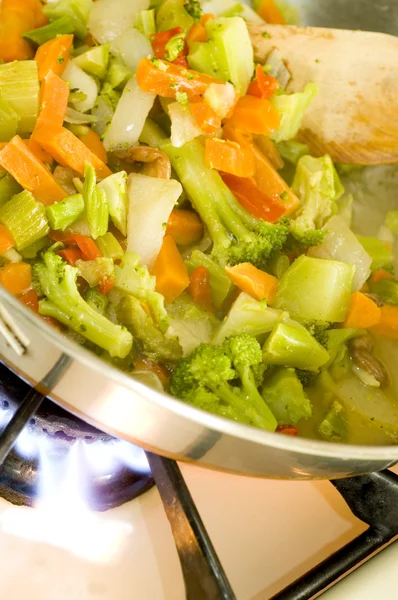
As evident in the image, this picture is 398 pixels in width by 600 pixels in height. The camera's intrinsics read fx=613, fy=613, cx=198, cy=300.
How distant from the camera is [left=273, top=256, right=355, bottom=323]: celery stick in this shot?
1495 mm

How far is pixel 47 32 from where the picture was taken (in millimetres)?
1604

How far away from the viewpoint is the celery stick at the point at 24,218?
1.32 meters

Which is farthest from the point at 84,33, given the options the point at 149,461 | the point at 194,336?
the point at 149,461

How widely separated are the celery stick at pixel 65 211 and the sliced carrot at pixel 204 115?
368 millimetres

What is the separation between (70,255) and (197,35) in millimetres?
765

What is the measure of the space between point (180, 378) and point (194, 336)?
15 cm

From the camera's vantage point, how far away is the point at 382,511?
48.1 inches

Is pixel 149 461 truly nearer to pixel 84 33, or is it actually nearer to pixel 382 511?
pixel 382 511

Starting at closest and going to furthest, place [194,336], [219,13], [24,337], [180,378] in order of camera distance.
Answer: [24,337]
[180,378]
[194,336]
[219,13]

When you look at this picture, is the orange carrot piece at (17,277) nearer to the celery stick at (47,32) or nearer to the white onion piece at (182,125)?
the white onion piece at (182,125)

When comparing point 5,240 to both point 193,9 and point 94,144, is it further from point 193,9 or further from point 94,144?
point 193,9

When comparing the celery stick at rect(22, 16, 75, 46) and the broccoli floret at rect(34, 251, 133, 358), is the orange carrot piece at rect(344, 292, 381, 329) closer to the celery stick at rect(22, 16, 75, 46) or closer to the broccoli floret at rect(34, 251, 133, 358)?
the broccoli floret at rect(34, 251, 133, 358)

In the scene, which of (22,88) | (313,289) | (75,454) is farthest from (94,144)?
(75,454)

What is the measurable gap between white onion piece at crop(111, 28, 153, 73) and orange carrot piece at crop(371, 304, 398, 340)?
933 mm
